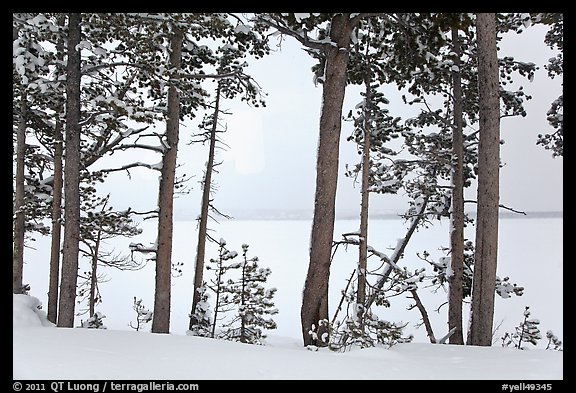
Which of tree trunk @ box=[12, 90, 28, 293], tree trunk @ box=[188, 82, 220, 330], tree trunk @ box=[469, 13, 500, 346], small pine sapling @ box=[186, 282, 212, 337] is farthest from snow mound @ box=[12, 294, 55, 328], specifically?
tree trunk @ box=[469, 13, 500, 346]

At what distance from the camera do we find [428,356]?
17.3ft

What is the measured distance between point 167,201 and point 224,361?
5.61m

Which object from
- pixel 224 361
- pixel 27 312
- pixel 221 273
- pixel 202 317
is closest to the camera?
pixel 224 361

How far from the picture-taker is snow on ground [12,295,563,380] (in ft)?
12.4

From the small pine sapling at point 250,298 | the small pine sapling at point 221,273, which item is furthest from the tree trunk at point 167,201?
the small pine sapling at point 250,298

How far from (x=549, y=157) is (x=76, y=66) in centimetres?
1038

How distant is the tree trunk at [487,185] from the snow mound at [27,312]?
6.61 meters

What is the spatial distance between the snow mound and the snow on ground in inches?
62.9

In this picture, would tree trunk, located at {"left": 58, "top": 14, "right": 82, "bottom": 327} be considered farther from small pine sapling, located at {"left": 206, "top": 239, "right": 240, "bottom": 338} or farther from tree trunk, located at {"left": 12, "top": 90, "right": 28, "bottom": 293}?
small pine sapling, located at {"left": 206, "top": 239, "right": 240, "bottom": 338}

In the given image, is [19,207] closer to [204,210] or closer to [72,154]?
[72,154]

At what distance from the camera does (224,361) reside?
13.8ft

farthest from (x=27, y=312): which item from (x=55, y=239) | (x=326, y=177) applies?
(x=326, y=177)
